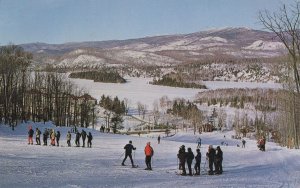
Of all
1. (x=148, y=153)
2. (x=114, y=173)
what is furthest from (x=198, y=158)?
(x=114, y=173)

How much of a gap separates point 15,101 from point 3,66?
25.8 feet

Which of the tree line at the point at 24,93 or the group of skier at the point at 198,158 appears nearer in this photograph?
the group of skier at the point at 198,158

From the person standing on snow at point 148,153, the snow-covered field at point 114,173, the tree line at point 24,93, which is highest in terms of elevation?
the tree line at point 24,93

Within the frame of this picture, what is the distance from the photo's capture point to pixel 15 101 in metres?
77.1

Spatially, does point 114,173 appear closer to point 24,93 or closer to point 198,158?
point 198,158

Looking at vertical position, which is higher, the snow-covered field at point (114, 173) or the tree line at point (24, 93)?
the tree line at point (24, 93)

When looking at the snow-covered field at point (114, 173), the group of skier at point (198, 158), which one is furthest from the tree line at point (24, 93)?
the group of skier at point (198, 158)

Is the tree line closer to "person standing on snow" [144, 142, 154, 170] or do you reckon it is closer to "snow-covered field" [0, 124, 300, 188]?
"snow-covered field" [0, 124, 300, 188]

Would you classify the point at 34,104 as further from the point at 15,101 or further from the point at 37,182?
the point at 37,182

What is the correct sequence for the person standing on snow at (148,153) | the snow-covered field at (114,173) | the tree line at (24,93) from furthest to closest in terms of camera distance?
the tree line at (24,93) < the person standing on snow at (148,153) < the snow-covered field at (114,173)

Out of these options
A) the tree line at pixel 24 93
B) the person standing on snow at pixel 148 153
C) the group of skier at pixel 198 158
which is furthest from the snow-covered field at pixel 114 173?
the tree line at pixel 24 93

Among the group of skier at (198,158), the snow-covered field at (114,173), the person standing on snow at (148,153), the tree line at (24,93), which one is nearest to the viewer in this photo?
the snow-covered field at (114,173)

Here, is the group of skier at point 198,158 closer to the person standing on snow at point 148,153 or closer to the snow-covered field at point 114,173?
the snow-covered field at point 114,173

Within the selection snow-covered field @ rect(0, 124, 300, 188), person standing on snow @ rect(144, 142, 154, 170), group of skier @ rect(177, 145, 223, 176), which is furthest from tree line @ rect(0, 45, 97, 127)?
group of skier @ rect(177, 145, 223, 176)
